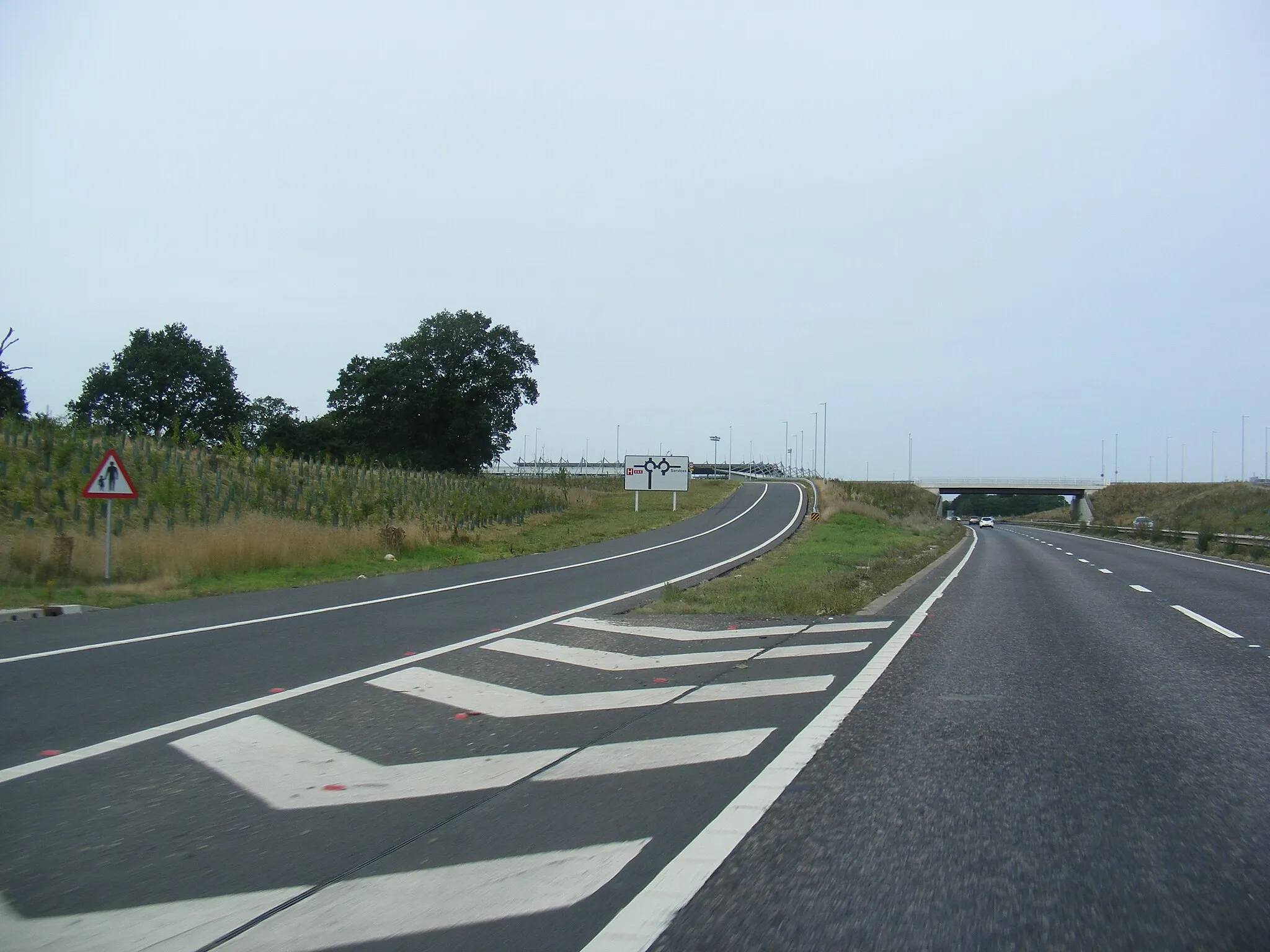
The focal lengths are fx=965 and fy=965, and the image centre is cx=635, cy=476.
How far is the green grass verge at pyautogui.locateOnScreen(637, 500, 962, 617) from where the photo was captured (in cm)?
1345

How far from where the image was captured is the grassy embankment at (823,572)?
44.4ft

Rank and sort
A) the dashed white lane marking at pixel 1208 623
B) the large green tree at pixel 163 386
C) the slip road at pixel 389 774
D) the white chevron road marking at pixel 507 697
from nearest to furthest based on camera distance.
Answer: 1. the slip road at pixel 389 774
2. the white chevron road marking at pixel 507 697
3. the dashed white lane marking at pixel 1208 623
4. the large green tree at pixel 163 386

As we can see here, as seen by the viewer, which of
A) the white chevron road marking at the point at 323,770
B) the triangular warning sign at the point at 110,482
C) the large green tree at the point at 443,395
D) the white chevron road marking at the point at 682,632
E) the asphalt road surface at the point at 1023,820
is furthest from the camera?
the large green tree at the point at 443,395

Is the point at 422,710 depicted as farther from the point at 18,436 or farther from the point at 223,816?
the point at 18,436

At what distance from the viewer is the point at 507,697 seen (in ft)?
25.2

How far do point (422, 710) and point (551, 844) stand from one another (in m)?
3.07

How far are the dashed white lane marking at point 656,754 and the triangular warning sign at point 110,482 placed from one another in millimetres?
12697

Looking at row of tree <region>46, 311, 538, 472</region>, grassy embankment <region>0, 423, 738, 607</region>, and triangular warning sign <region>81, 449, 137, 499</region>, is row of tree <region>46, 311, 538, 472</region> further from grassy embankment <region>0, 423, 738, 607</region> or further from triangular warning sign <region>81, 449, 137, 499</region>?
triangular warning sign <region>81, 449, 137, 499</region>

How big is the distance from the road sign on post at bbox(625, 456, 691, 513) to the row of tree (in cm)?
2513

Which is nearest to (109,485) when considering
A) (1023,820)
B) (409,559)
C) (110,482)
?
(110,482)

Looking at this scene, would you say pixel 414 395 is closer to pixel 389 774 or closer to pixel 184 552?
pixel 184 552

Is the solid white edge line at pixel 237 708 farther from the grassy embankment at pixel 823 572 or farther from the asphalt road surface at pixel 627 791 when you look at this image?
the grassy embankment at pixel 823 572

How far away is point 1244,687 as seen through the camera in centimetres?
798

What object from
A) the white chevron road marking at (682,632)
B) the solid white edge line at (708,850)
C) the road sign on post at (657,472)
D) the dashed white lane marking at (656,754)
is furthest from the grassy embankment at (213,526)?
the road sign on post at (657,472)
